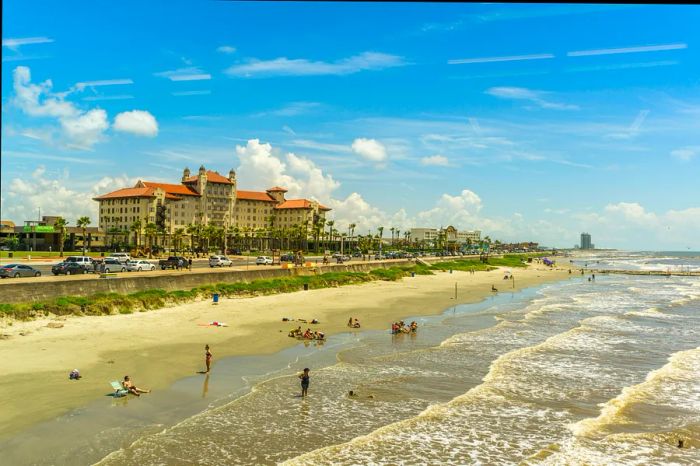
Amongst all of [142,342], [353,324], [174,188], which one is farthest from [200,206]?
[142,342]

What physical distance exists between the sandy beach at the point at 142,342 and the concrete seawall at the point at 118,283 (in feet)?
8.09

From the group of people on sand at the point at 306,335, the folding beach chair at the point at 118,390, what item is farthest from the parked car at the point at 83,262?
the folding beach chair at the point at 118,390

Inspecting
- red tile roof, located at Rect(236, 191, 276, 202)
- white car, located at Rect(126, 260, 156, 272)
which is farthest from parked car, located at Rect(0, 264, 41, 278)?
red tile roof, located at Rect(236, 191, 276, 202)

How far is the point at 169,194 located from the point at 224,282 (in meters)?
118

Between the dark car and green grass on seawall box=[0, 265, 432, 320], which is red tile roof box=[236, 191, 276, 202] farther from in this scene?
the dark car

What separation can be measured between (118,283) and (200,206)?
132 meters

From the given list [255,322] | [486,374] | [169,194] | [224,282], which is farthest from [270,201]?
[486,374]

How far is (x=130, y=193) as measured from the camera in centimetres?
15825

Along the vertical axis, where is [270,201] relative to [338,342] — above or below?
above

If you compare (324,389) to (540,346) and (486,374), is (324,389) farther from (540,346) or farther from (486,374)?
(540,346)

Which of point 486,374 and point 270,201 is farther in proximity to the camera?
point 270,201

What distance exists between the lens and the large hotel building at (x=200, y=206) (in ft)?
513

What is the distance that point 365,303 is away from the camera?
52.2 m

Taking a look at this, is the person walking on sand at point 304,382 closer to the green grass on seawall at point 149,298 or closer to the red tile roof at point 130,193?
the green grass on seawall at point 149,298
